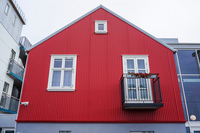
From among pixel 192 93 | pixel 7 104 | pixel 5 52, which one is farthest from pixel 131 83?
pixel 5 52

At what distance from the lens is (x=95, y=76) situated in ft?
30.6

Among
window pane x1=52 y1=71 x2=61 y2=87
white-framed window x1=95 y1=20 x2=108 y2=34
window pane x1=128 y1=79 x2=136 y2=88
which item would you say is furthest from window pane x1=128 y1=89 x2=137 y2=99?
white-framed window x1=95 y1=20 x2=108 y2=34

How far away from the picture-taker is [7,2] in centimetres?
1536

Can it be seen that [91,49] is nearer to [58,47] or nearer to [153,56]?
[58,47]

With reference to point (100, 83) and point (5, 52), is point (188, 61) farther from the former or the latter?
point (5, 52)

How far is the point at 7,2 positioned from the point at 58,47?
8.95 metres

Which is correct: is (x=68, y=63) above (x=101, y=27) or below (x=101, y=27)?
below

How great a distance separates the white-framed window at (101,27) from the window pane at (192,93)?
6.10m

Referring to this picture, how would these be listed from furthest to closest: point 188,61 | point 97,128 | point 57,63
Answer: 1. point 188,61
2. point 57,63
3. point 97,128

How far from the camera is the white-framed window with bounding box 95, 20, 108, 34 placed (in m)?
10.4

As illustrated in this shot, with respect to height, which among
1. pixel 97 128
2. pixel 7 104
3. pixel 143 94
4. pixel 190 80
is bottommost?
pixel 97 128

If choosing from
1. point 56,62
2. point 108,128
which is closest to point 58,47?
point 56,62

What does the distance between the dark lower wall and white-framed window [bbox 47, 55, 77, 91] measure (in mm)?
1800

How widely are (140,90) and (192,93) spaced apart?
4.39 meters
